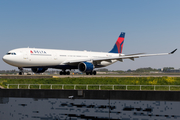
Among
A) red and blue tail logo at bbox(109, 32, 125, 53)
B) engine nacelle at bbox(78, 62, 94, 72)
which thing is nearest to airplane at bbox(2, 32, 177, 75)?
Result: engine nacelle at bbox(78, 62, 94, 72)

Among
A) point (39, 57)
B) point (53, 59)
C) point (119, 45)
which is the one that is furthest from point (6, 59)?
point (119, 45)

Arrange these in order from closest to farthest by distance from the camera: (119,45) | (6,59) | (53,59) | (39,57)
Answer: (6,59)
(39,57)
(53,59)
(119,45)

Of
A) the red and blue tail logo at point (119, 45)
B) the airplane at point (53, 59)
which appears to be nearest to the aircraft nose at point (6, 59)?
the airplane at point (53, 59)

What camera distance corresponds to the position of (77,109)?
2991cm

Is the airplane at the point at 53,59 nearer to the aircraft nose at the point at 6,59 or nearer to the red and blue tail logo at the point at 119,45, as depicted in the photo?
the aircraft nose at the point at 6,59

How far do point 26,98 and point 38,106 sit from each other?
1610 millimetres

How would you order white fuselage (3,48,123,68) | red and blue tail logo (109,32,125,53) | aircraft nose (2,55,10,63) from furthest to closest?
red and blue tail logo (109,32,125,53) → white fuselage (3,48,123,68) → aircraft nose (2,55,10,63)

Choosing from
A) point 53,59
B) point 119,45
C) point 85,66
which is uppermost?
point 119,45

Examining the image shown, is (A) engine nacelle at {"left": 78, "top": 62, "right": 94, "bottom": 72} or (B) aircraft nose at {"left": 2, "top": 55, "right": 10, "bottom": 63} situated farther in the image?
(A) engine nacelle at {"left": 78, "top": 62, "right": 94, "bottom": 72}

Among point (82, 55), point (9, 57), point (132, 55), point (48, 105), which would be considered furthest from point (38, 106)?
point (132, 55)

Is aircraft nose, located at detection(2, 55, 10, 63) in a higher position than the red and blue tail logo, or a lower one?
lower

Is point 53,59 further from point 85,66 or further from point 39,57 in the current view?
point 85,66

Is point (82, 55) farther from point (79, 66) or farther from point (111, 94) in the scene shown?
point (111, 94)

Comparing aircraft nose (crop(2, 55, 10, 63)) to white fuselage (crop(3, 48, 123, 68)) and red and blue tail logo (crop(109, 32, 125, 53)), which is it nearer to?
white fuselage (crop(3, 48, 123, 68))
